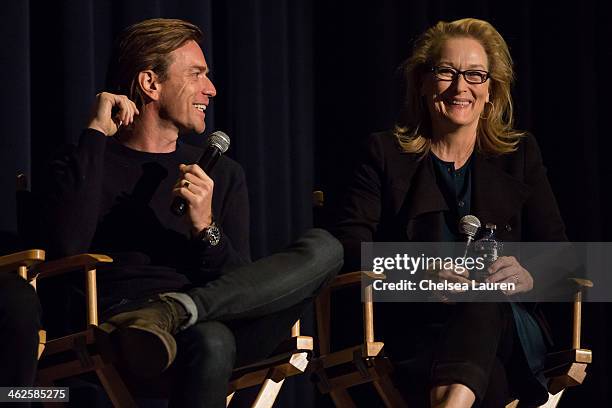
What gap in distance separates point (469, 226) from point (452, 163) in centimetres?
27

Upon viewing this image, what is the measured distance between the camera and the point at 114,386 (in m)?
2.39

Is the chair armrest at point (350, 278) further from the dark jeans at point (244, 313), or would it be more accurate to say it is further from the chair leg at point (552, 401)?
the chair leg at point (552, 401)

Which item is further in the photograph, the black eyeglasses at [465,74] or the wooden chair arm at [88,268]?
the black eyeglasses at [465,74]

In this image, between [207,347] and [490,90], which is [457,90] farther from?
[207,347]

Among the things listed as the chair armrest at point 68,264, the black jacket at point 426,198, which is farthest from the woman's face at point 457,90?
the chair armrest at point 68,264

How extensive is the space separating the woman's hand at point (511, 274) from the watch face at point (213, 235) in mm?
655

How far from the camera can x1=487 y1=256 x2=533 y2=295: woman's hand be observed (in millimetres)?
2639

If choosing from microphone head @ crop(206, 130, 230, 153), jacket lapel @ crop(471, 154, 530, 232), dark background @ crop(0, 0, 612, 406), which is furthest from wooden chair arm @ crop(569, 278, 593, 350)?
dark background @ crop(0, 0, 612, 406)

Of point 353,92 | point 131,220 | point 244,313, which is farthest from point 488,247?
point 353,92

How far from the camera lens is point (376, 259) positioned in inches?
113

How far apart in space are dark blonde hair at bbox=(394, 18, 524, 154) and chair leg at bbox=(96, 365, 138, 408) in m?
1.01

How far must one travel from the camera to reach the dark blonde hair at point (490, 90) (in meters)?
2.95

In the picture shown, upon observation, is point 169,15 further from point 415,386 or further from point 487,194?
point 415,386

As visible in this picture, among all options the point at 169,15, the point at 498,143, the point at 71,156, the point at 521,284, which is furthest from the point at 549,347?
the point at 169,15
